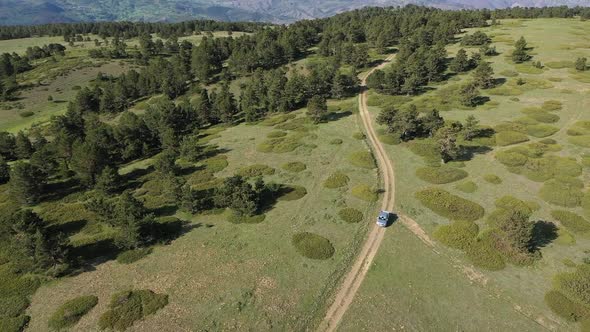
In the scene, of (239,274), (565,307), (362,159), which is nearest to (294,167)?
(362,159)

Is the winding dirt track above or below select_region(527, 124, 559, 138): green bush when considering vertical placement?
below

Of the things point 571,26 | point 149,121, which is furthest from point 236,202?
point 571,26

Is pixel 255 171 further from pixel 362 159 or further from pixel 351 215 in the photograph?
pixel 351 215

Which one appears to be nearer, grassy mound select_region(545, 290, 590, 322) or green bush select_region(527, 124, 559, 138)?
grassy mound select_region(545, 290, 590, 322)

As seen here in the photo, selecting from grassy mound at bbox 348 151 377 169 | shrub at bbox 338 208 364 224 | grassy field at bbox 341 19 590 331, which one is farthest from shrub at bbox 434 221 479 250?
grassy mound at bbox 348 151 377 169

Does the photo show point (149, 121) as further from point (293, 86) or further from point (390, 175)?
point (390, 175)

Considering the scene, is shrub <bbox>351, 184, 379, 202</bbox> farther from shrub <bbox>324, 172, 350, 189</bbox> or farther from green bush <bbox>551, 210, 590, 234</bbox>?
green bush <bbox>551, 210, 590, 234</bbox>
